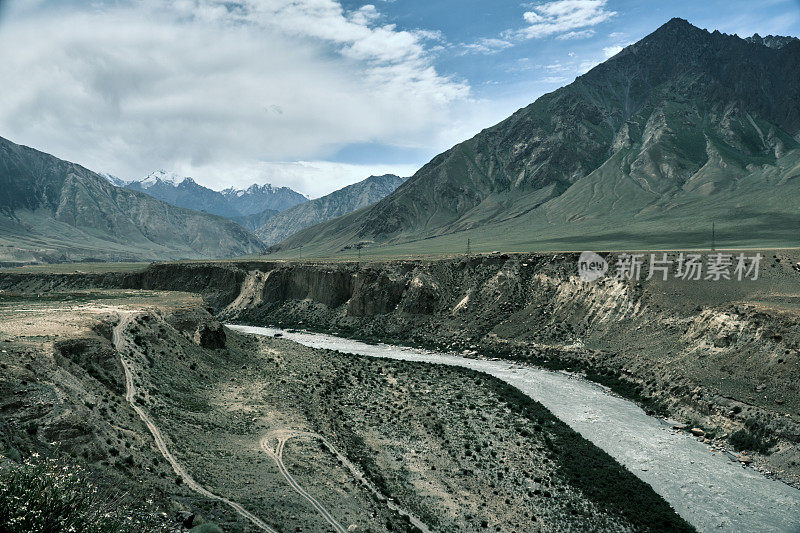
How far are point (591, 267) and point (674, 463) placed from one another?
3729 centimetres

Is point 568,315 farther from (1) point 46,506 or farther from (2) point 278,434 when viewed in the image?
(1) point 46,506

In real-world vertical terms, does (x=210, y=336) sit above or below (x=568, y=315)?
below

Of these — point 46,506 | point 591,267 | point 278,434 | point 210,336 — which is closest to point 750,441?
point 278,434

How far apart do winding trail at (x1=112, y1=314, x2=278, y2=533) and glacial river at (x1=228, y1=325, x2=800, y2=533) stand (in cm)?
2288

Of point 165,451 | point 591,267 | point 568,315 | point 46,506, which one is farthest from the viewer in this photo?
point 591,267

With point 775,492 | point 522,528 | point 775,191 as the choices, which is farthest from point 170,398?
point 775,191

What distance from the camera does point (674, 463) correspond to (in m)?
30.4

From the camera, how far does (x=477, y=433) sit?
33188 mm

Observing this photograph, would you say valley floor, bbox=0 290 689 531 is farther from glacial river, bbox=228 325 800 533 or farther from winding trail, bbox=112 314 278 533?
glacial river, bbox=228 325 800 533

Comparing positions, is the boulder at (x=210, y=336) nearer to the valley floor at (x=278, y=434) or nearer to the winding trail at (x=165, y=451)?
the valley floor at (x=278, y=434)

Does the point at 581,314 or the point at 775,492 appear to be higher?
the point at 581,314

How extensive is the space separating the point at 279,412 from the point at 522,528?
18.2m

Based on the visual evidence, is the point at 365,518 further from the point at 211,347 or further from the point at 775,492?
the point at 211,347

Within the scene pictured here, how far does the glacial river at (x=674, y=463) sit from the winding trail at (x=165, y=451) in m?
22.9
